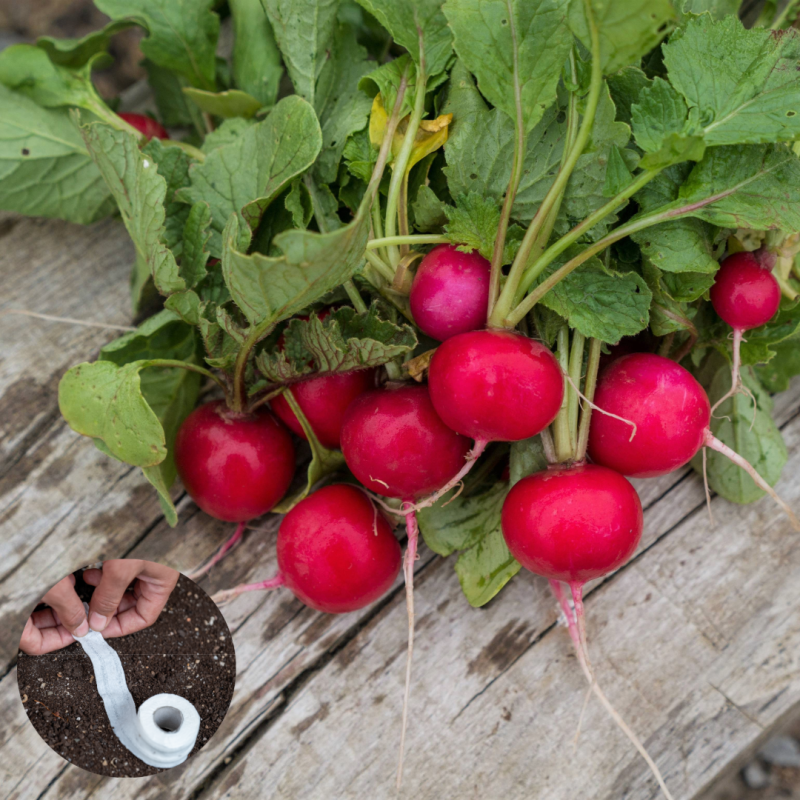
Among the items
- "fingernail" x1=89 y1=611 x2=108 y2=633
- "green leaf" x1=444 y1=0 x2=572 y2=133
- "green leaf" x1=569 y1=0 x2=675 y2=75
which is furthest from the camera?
"fingernail" x1=89 y1=611 x2=108 y2=633

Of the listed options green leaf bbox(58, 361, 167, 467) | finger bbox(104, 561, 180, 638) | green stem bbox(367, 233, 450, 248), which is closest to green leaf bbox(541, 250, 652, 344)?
green stem bbox(367, 233, 450, 248)

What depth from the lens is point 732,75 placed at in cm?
75

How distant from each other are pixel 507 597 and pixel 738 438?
1.42ft

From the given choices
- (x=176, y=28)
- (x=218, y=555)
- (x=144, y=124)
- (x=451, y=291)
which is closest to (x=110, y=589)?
(x=218, y=555)

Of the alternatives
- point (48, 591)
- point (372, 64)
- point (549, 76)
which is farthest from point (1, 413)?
point (549, 76)

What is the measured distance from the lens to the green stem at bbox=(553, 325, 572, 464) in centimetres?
85

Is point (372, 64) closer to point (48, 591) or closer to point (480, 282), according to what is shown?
point (480, 282)

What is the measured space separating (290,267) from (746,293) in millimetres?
615

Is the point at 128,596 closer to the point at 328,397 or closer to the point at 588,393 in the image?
the point at 328,397

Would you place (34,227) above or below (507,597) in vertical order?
above

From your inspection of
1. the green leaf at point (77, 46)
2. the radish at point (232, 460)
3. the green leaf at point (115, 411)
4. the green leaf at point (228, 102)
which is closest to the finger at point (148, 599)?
the radish at point (232, 460)

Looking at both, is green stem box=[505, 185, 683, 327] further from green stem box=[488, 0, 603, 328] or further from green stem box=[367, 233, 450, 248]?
green stem box=[367, 233, 450, 248]

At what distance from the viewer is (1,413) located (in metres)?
1.08

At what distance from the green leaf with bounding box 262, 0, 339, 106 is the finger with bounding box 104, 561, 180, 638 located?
699 millimetres
